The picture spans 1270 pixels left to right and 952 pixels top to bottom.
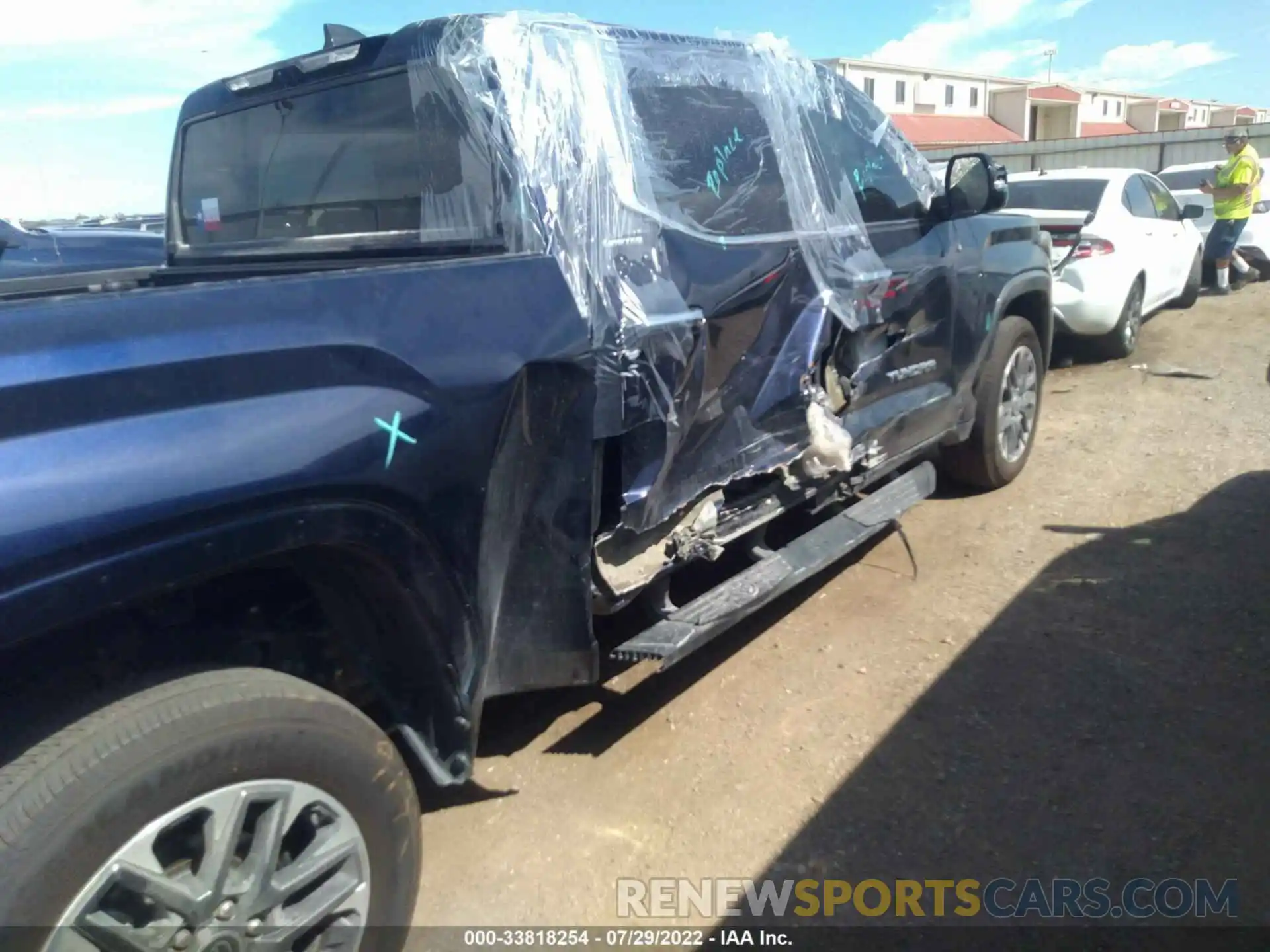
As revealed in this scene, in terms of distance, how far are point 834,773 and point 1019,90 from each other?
53.6m

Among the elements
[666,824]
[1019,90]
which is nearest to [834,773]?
[666,824]

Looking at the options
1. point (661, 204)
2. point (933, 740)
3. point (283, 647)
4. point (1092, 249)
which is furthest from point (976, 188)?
point (1092, 249)

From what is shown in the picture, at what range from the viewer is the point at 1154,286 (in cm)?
887

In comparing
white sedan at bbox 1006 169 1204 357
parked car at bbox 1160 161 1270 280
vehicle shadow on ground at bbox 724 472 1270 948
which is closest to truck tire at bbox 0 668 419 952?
vehicle shadow on ground at bbox 724 472 1270 948

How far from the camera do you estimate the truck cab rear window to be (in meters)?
2.69

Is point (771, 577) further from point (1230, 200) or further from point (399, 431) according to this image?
point (1230, 200)

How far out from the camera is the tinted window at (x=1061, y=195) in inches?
327

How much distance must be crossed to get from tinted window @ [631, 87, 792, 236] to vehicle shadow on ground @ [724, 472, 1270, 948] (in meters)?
1.78

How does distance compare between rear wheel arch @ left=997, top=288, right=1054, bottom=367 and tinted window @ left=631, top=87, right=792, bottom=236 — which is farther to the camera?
rear wheel arch @ left=997, top=288, right=1054, bottom=367

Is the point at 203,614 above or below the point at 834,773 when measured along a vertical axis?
above

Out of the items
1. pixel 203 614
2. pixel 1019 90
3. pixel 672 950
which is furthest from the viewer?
pixel 1019 90

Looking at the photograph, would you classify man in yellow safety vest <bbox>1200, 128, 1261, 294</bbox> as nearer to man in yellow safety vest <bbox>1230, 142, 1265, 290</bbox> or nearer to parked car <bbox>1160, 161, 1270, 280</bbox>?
man in yellow safety vest <bbox>1230, 142, 1265, 290</bbox>

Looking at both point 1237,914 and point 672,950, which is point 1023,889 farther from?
point 672,950

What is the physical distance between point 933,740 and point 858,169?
2217mm
